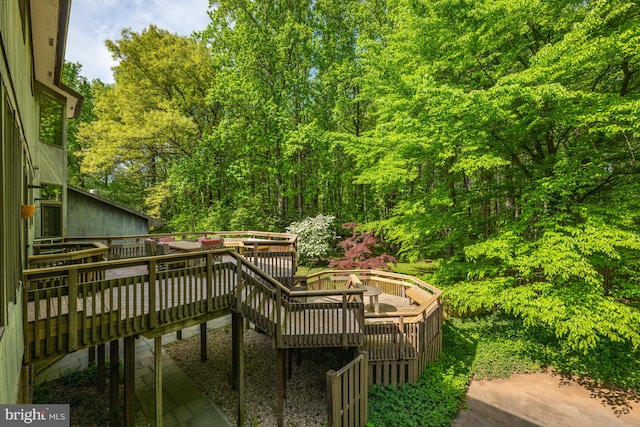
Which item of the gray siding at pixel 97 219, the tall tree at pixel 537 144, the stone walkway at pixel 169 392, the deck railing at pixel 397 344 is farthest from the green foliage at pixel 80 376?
the tall tree at pixel 537 144

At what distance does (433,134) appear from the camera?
8.85 metres

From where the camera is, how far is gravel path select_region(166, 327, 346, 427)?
6.17m

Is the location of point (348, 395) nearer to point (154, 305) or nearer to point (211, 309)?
point (211, 309)

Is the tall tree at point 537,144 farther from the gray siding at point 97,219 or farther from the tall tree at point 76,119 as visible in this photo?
the tall tree at point 76,119

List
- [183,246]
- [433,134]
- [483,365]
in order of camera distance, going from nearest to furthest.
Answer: [183,246], [483,365], [433,134]

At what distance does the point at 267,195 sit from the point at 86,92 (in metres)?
18.6

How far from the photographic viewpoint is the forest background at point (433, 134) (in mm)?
6777

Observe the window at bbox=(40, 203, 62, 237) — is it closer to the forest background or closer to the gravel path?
the gravel path

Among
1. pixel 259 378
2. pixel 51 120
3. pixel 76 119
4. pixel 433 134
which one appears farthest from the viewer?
pixel 76 119

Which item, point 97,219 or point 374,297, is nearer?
point 374,297

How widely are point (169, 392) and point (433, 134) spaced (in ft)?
32.8

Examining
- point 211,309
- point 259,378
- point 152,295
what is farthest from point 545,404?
point 152,295

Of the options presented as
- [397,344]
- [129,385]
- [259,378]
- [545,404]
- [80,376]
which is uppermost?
[129,385]

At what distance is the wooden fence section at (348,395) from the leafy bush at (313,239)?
9.47 meters
